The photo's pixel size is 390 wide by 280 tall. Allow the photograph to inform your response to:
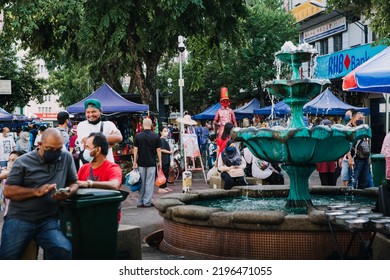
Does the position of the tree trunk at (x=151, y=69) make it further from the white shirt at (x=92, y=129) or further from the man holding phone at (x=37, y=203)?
the man holding phone at (x=37, y=203)

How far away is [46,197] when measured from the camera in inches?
213

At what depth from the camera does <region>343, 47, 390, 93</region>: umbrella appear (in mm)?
Answer: 9859

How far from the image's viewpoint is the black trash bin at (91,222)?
17.5 feet

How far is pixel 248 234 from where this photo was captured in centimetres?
752

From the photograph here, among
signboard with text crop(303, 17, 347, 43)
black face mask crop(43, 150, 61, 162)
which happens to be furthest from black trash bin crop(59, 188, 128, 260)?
signboard with text crop(303, 17, 347, 43)

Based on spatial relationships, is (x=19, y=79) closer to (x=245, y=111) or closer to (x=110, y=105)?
(x=245, y=111)

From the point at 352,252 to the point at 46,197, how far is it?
11.4 ft

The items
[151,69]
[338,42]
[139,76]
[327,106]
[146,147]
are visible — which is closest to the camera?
[146,147]

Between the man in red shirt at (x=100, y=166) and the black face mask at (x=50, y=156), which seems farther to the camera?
the man in red shirt at (x=100, y=166)

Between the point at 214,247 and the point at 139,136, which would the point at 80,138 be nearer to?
the point at 214,247

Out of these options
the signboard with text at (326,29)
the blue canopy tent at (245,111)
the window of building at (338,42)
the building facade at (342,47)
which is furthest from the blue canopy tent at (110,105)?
the window of building at (338,42)

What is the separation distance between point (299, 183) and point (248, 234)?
5.85ft

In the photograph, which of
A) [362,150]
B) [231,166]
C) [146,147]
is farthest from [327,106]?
[231,166]

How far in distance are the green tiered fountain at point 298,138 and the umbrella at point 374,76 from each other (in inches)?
47.4
